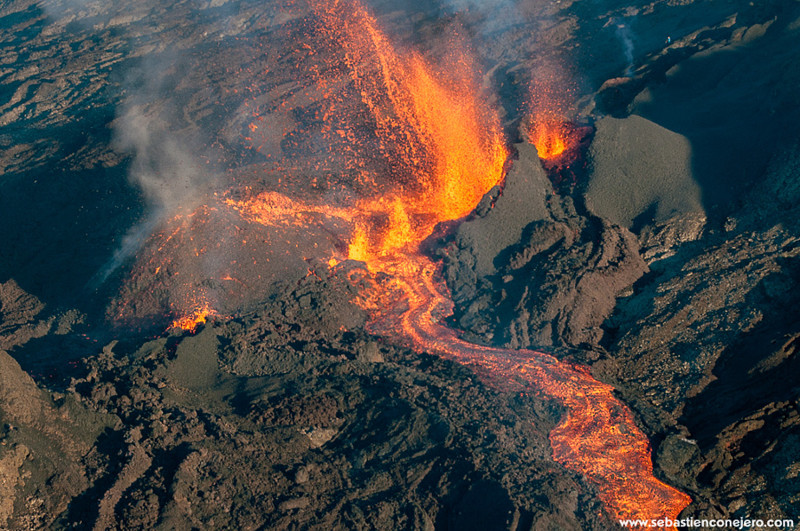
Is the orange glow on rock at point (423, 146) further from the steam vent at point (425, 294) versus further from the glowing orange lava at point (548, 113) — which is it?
the glowing orange lava at point (548, 113)

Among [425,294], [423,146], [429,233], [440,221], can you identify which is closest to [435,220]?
[440,221]

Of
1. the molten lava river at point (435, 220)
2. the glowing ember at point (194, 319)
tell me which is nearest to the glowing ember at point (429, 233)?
the molten lava river at point (435, 220)

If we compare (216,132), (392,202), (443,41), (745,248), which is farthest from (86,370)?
(443,41)

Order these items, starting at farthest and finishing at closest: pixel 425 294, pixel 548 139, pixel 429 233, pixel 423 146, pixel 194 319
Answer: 1. pixel 423 146
2. pixel 548 139
3. pixel 429 233
4. pixel 425 294
5. pixel 194 319

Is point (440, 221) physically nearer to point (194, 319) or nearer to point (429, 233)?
point (429, 233)

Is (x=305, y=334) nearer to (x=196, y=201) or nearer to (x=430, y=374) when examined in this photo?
(x=430, y=374)

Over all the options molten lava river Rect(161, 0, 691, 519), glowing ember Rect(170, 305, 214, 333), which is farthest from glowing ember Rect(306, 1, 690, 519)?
glowing ember Rect(170, 305, 214, 333)
